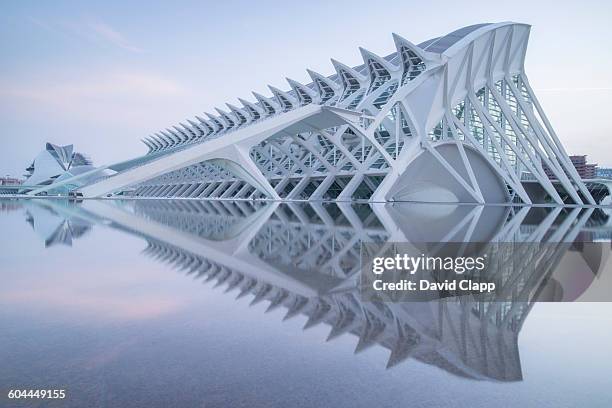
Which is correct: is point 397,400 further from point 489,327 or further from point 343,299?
point 343,299

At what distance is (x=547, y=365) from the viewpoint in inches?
109

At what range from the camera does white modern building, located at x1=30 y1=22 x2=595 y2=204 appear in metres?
28.4

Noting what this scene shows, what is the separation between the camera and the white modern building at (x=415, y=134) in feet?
93.0

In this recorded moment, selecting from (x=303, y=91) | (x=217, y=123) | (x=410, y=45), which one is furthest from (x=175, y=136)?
(x=410, y=45)

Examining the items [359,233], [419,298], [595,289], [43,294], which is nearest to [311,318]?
[419,298]

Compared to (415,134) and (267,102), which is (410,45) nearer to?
(415,134)

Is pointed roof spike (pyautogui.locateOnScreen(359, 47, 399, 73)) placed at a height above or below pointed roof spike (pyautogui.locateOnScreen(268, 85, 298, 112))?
below

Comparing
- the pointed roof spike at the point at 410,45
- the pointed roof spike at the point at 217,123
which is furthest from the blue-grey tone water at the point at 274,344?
the pointed roof spike at the point at 217,123

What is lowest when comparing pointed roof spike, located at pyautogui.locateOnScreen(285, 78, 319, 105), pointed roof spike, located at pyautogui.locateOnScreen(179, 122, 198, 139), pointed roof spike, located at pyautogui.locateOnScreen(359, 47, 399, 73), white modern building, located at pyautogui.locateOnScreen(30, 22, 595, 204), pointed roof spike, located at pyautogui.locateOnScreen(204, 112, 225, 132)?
white modern building, located at pyautogui.locateOnScreen(30, 22, 595, 204)

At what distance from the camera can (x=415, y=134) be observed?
30.9 metres

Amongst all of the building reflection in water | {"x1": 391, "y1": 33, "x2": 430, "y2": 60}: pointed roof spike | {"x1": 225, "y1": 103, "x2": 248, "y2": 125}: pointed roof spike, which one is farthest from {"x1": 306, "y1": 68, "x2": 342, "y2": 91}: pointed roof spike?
the building reflection in water

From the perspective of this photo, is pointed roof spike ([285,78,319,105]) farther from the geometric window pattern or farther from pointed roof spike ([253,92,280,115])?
pointed roof spike ([253,92,280,115])

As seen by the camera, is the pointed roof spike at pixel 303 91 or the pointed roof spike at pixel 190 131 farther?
the pointed roof spike at pixel 190 131

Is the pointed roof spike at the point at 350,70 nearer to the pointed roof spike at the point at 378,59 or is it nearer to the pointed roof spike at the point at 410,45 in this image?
the pointed roof spike at the point at 378,59
